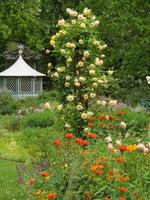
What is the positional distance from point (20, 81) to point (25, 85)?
15.9 inches

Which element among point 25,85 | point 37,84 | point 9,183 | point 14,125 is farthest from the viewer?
point 37,84

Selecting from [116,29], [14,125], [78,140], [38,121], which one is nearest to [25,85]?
[116,29]

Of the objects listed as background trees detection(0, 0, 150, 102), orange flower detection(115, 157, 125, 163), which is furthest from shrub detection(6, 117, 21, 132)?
orange flower detection(115, 157, 125, 163)

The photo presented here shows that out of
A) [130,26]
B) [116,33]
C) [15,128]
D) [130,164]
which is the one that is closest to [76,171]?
[130,164]

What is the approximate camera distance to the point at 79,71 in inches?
462

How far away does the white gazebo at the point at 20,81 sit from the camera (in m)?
35.5

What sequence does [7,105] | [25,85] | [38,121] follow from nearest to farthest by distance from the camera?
1. [38,121]
2. [7,105]
3. [25,85]

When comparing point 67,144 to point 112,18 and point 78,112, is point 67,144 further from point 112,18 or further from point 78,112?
point 112,18

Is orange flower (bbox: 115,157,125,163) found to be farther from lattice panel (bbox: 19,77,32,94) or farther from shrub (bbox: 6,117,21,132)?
lattice panel (bbox: 19,77,32,94)

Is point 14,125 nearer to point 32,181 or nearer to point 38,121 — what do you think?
point 38,121

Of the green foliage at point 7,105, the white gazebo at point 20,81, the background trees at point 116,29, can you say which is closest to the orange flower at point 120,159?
the background trees at point 116,29

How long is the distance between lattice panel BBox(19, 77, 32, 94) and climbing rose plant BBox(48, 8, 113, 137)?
2374 centimetres

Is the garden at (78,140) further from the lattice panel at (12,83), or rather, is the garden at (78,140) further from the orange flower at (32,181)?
the lattice panel at (12,83)

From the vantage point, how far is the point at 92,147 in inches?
307
